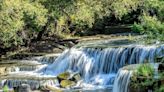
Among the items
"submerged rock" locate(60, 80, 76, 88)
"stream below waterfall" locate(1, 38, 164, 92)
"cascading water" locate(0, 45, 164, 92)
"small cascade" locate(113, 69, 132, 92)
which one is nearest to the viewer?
"small cascade" locate(113, 69, 132, 92)

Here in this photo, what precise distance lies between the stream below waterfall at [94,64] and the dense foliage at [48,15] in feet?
6.45

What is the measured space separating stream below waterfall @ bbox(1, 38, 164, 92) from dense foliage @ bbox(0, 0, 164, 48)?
197 cm

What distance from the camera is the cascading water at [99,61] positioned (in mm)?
19906

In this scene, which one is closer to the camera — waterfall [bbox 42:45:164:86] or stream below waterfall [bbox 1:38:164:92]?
stream below waterfall [bbox 1:38:164:92]

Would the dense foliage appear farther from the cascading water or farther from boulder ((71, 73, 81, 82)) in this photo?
boulder ((71, 73, 81, 82))

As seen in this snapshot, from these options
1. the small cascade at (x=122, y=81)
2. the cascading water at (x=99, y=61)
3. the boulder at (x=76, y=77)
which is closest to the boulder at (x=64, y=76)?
the boulder at (x=76, y=77)

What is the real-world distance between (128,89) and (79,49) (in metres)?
10.4

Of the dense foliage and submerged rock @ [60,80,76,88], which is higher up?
the dense foliage

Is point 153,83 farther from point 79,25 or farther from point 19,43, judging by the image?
point 79,25

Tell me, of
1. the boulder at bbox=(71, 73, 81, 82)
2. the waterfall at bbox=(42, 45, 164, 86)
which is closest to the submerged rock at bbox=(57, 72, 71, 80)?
the boulder at bbox=(71, 73, 81, 82)

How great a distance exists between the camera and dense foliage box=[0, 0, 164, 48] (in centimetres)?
2266

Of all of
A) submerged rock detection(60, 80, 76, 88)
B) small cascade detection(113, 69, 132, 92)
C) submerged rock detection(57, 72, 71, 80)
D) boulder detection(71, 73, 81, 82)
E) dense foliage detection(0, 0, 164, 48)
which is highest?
dense foliage detection(0, 0, 164, 48)

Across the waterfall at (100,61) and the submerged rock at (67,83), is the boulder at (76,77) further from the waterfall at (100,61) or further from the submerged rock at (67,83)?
the waterfall at (100,61)

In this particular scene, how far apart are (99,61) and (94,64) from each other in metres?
0.27
